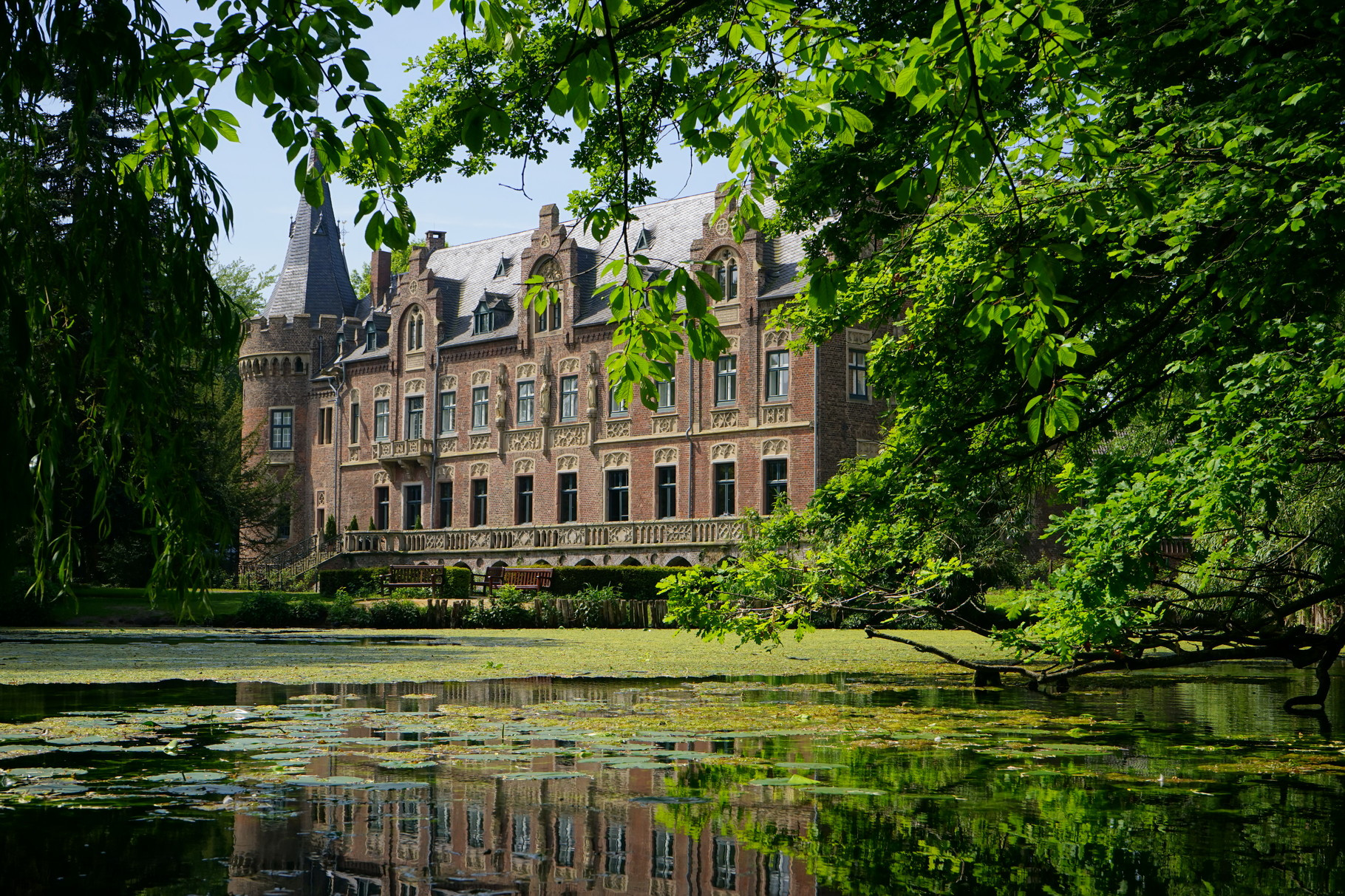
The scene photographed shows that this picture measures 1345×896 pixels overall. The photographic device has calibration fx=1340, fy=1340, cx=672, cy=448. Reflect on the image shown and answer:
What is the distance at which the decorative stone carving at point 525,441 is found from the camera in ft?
145

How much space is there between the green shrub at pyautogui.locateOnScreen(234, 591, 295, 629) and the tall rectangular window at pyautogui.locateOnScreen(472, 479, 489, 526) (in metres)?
19.5

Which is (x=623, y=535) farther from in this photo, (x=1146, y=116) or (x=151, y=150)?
(x=151, y=150)

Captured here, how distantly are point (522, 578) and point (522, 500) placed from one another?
12.3 metres

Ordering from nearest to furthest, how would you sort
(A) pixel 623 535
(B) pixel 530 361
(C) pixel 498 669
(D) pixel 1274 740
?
(D) pixel 1274 740, (C) pixel 498 669, (A) pixel 623 535, (B) pixel 530 361

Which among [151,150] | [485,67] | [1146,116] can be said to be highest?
[485,67]

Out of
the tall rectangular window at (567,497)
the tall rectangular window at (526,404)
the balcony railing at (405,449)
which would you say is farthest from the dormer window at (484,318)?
the tall rectangular window at (567,497)

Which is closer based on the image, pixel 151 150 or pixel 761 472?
pixel 151 150

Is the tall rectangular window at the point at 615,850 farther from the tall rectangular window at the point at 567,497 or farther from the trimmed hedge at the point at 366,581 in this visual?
the tall rectangular window at the point at 567,497

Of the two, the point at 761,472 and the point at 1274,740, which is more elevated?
the point at 761,472

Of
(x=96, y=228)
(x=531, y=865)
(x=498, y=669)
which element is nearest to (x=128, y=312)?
(x=96, y=228)

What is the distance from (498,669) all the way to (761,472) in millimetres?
25290

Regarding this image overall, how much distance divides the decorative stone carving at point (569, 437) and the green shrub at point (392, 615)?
17289 mm

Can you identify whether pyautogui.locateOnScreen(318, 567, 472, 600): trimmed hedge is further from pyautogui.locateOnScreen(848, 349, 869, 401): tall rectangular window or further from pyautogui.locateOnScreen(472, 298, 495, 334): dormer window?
pyautogui.locateOnScreen(848, 349, 869, 401): tall rectangular window

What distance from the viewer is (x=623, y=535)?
133 feet
